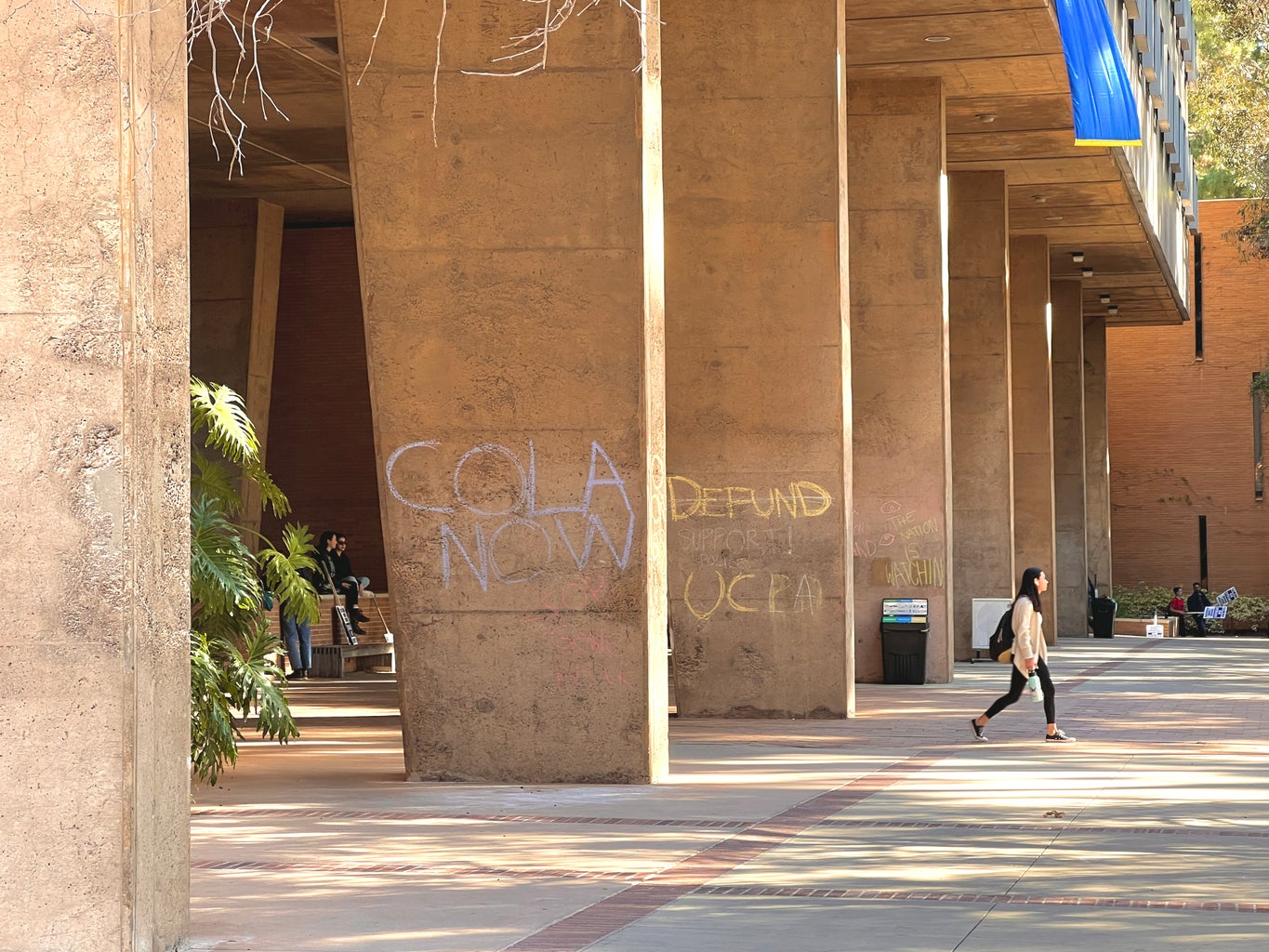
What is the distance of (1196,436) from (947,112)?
101 ft

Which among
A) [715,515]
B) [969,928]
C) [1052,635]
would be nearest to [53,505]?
[969,928]

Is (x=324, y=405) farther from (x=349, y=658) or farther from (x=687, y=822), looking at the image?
(x=687, y=822)

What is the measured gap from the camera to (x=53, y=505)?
706cm

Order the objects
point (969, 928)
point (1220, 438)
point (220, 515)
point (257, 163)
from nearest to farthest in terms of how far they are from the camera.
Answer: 1. point (969, 928)
2. point (220, 515)
3. point (257, 163)
4. point (1220, 438)

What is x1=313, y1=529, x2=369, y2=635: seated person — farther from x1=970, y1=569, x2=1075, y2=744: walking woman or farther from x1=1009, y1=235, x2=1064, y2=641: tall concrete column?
x1=970, y1=569, x2=1075, y2=744: walking woman

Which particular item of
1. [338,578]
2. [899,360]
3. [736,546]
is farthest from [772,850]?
[338,578]

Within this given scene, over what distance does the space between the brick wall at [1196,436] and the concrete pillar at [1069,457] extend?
1115cm

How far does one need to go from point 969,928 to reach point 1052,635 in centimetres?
3058

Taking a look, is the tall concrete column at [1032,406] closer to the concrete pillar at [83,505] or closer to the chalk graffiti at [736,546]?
the chalk graffiti at [736,546]

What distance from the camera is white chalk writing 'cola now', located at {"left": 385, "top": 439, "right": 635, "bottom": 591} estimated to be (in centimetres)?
1275

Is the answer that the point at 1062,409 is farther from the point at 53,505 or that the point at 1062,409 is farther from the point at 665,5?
the point at 53,505

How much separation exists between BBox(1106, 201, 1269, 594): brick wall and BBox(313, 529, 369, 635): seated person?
30.7 m

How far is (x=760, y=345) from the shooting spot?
1839cm

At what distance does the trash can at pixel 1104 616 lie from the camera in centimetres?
4272
